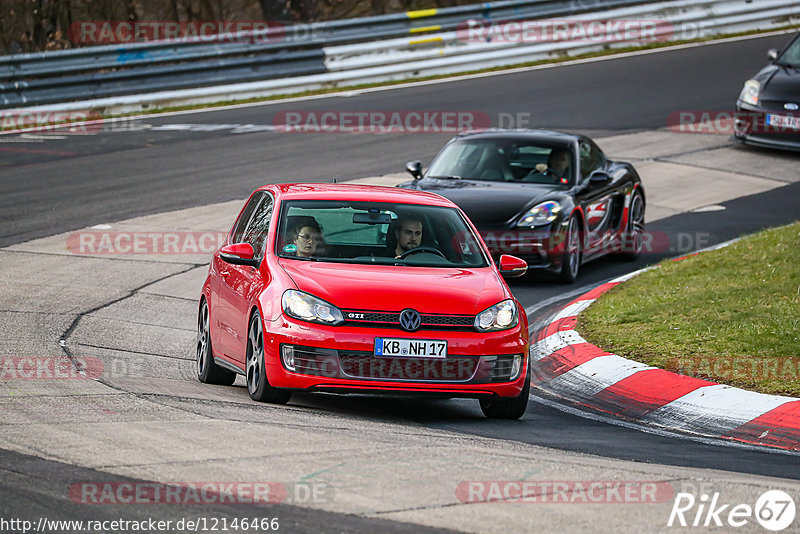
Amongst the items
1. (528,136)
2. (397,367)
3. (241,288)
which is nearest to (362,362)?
(397,367)

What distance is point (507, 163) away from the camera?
46.7 ft

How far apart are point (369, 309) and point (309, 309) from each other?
14.5 inches

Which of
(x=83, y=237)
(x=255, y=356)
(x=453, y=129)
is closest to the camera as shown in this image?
(x=255, y=356)

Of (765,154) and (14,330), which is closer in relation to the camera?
(14,330)

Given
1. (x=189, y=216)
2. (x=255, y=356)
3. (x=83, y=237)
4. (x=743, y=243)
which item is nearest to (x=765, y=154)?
(x=743, y=243)

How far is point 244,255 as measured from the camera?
8.41 m

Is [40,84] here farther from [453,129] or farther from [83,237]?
[83,237]

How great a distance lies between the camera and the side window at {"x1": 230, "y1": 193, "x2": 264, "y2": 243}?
9.28 meters

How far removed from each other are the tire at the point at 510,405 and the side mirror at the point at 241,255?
5.97 ft

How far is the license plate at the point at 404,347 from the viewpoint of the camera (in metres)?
7.43

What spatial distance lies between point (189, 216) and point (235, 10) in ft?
59.9

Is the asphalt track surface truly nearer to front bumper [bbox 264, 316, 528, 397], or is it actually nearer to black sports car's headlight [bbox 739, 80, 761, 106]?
front bumper [bbox 264, 316, 528, 397]

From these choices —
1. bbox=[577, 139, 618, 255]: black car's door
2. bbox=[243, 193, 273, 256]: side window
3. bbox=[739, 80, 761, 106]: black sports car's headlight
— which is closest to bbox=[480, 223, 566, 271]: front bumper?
bbox=[577, 139, 618, 255]: black car's door

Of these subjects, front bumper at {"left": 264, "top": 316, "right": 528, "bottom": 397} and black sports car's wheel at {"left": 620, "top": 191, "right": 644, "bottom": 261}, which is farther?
black sports car's wheel at {"left": 620, "top": 191, "right": 644, "bottom": 261}
